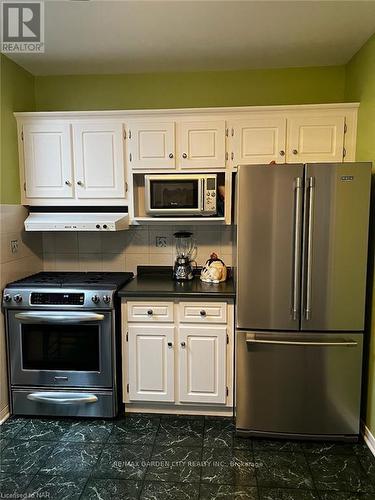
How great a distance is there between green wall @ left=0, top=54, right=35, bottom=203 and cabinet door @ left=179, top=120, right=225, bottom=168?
4.30ft

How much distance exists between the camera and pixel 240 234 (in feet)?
7.22

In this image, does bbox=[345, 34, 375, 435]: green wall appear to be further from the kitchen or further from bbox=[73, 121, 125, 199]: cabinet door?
bbox=[73, 121, 125, 199]: cabinet door

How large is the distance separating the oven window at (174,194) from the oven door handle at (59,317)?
0.94 meters

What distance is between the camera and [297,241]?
2.14m

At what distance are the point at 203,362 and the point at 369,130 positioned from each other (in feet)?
6.46

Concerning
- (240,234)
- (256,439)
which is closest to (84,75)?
(240,234)

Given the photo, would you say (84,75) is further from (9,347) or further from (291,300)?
(291,300)

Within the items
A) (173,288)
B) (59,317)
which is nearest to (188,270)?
(173,288)

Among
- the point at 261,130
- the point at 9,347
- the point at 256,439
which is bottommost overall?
the point at 256,439

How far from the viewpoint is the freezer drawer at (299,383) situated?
220 cm

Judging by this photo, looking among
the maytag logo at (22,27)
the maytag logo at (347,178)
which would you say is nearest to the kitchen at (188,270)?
the maytag logo at (347,178)

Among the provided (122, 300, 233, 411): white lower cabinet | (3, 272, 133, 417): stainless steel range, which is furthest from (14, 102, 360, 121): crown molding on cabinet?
(122, 300, 233, 411): white lower cabinet

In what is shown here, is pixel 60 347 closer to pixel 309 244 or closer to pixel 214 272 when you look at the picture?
pixel 214 272

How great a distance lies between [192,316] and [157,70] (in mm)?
2028
